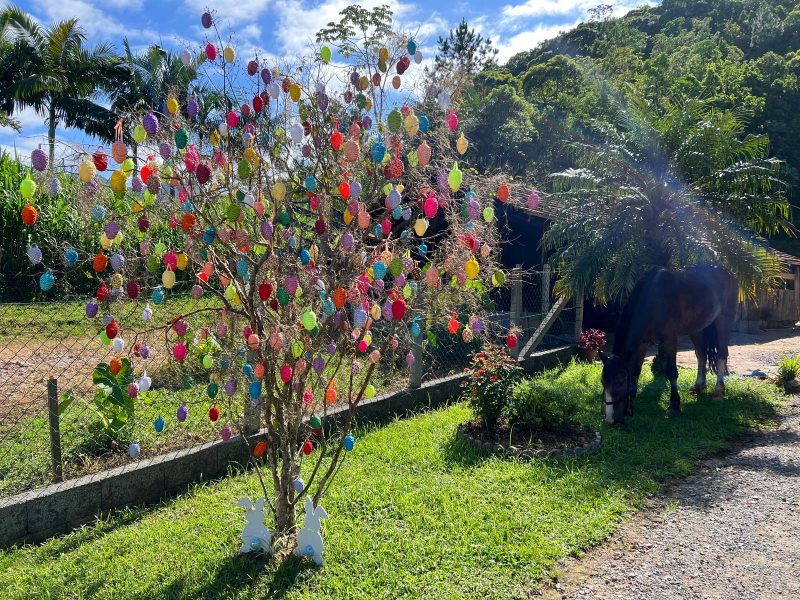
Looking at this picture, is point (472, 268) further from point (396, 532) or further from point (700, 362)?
point (700, 362)

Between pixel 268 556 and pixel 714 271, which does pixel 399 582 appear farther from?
pixel 714 271

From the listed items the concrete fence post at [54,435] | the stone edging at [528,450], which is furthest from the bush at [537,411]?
the concrete fence post at [54,435]

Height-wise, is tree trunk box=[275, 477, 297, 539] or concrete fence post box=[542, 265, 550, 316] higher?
concrete fence post box=[542, 265, 550, 316]

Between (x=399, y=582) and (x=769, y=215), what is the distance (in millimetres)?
8412

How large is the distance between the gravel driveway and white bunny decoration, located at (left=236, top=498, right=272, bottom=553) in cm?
167

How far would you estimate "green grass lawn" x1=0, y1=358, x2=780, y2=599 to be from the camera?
3.30 m

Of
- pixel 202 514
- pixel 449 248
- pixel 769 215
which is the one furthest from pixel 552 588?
pixel 769 215

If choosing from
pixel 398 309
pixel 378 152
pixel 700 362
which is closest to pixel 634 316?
pixel 700 362

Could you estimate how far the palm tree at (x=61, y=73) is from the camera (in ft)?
85.4

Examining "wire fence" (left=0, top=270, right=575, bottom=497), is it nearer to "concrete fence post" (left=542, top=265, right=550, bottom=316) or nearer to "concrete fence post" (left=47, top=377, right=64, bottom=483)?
"concrete fence post" (left=47, top=377, right=64, bottom=483)

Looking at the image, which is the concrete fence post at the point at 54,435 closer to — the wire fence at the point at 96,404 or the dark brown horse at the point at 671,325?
the wire fence at the point at 96,404

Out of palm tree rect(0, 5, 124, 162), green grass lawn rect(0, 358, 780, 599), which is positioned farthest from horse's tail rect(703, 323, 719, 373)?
palm tree rect(0, 5, 124, 162)

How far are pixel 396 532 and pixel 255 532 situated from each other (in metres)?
0.96

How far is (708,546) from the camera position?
3.96 meters
